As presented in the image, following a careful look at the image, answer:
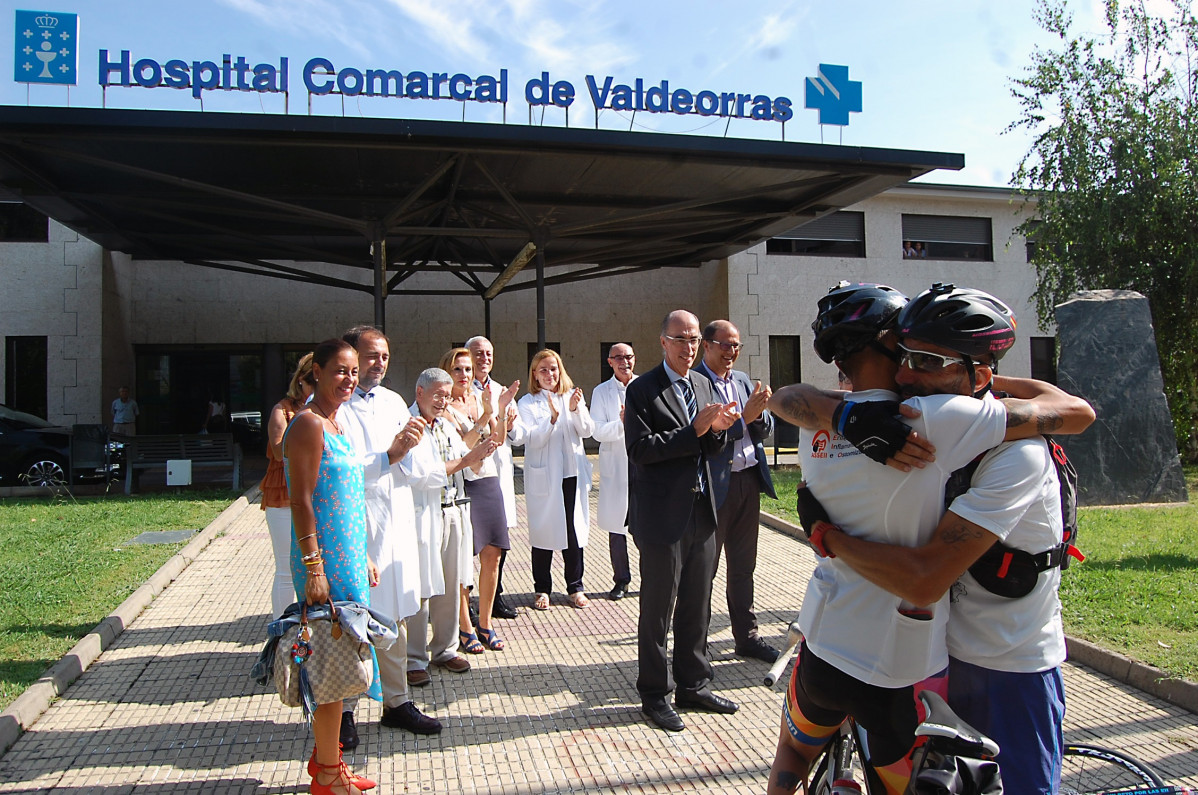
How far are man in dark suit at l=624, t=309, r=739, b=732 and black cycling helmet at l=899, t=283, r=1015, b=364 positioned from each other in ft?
6.92

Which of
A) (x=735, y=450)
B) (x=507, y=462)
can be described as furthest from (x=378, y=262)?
(x=735, y=450)

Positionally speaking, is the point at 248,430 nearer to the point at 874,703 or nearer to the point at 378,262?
the point at 378,262

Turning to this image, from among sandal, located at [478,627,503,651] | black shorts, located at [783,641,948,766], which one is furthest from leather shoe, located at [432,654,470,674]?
black shorts, located at [783,641,948,766]

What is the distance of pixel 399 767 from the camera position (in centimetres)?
380

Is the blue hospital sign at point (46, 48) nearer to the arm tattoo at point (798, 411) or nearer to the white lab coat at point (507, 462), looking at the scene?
the white lab coat at point (507, 462)

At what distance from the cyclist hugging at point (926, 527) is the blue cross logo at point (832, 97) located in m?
13.3

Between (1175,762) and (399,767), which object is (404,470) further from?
(1175,762)

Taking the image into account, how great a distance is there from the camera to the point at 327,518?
3422mm

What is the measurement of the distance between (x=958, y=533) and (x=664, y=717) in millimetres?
2616

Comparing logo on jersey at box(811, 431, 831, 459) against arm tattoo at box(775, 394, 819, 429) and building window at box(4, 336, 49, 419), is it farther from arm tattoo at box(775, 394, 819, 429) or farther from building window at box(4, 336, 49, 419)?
building window at box(4, 336, 49, 419)

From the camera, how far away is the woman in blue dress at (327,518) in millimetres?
3322

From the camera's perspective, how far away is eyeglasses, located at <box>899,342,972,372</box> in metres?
1.98

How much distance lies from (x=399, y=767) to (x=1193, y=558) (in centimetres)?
690

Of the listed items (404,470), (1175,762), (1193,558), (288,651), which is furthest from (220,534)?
(1193,558)
